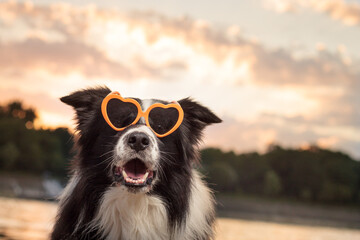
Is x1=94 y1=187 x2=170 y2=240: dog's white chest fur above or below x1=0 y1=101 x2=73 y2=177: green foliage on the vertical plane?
above

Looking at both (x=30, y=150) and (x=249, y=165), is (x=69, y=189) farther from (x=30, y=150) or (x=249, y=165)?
(x=249, y=165)

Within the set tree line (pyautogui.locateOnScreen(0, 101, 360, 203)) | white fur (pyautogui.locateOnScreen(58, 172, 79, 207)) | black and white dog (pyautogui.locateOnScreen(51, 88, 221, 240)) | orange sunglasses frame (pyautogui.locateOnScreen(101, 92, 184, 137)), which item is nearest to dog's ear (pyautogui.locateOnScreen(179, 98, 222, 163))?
black and white dog (pyautogui.locateOnScreen(51, 88, 221, 240))

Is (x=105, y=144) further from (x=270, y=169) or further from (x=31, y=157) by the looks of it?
(x=270, y=169)

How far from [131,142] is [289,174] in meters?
102

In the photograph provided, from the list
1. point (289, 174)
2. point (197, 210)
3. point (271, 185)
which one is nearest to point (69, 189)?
point (197, 210)

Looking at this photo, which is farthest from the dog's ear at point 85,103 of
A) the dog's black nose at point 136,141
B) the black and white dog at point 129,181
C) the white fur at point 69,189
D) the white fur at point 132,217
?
the white fur at point 132,217

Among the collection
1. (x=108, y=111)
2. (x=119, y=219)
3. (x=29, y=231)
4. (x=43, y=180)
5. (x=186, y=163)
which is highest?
(x=108, y=111)

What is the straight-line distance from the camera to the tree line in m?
79.7

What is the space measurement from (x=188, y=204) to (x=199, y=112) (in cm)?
102

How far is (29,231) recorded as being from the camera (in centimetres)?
1388

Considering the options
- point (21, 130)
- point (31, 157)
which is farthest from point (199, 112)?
point (21, 130)

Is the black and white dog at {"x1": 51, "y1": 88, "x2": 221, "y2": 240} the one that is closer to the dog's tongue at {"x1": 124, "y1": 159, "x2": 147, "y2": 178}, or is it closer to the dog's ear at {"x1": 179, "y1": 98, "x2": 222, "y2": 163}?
the dog's tongue at {"x1": 124, "y1": 159, "x2": 147, "y2": 178}

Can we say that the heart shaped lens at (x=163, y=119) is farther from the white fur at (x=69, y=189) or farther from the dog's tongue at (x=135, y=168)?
the white fur at (x=69, y=189)

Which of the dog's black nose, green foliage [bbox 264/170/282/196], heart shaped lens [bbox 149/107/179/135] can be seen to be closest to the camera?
the dog's black nose
